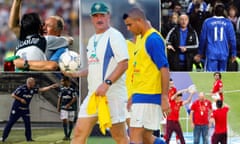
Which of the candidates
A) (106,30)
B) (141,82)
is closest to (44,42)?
(106,30)

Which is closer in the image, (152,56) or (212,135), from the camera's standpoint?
(152,56)

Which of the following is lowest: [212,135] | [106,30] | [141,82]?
[212,135]

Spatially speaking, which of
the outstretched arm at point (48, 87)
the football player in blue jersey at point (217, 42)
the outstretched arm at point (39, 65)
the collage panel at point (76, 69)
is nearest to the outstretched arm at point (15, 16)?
the collage panel at point (76, 69)

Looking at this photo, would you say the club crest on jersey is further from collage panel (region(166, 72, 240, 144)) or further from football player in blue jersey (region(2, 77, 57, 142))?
collage panel (region(166, 72, 240, 144))

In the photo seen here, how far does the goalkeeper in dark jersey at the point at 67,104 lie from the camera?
699 cm

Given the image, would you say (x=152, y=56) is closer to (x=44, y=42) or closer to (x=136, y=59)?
(x=136, y=59)

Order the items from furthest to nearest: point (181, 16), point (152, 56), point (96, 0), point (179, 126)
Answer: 1. point (181, 16)
2. point (179, 126)
3. point (96, 0)
4. point (152, 56)

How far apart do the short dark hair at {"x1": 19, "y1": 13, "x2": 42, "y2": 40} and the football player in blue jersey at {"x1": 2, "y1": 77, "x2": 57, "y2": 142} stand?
0.52 m

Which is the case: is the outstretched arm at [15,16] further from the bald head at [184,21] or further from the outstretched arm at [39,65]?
the bald head at [184,21]

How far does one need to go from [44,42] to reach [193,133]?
200 centimetres

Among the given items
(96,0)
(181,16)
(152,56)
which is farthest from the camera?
(181,16)

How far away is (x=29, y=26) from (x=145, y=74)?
178 cm

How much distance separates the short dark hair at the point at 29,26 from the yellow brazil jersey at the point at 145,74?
1.58 metres

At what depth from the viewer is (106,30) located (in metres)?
5.92
